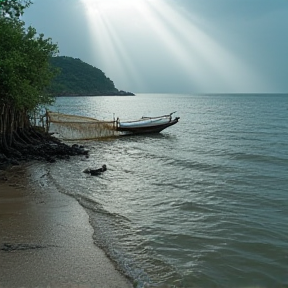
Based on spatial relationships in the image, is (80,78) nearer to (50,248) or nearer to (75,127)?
(75,127)

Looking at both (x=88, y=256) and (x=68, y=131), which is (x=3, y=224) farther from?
(x=68, y=131)

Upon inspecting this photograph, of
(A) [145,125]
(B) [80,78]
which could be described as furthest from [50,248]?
(B) [80,78]

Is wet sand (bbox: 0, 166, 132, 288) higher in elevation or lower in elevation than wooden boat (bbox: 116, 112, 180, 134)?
lower

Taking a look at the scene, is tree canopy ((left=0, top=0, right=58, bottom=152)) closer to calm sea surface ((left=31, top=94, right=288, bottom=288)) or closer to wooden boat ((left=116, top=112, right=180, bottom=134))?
calm sea surface ((left=31, top=94, right=288, bottom=288))

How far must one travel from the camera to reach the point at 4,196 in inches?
400

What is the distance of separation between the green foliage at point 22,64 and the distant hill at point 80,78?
11792 centimetres

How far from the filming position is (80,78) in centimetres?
16275

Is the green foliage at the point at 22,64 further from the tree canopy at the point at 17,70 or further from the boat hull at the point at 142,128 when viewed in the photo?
the boat hull at the point at 142,128

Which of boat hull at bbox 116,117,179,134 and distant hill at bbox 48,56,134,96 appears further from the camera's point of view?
distant hill at bbox 48,56,134,96

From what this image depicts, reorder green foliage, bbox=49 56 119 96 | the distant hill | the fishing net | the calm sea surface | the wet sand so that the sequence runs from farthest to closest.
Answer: the distant hill < green foliage, bbox=49 56 119 96 < the fishing net < the calm sea surface < the wet sand

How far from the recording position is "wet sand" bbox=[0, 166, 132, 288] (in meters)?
5.30

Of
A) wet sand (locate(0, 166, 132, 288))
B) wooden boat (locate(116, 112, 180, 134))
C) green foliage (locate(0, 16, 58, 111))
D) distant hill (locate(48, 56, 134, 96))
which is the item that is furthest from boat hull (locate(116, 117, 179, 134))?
distant hill (locate(48, 56, 134, 96))

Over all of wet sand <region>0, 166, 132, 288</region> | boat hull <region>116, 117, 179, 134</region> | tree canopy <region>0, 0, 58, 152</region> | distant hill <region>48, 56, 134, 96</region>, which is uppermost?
distant hill <region>48, 56, 134, 96</region>

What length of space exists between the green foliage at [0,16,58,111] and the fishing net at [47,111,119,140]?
174 inches
